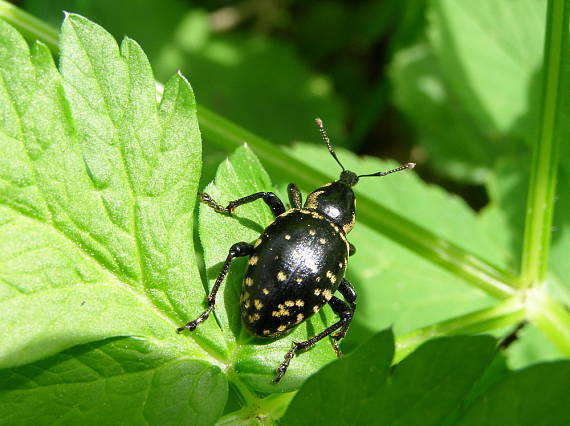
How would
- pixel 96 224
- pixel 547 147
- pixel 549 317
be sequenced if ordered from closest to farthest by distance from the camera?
pixel 96 224
pixel 547 147
pixel 549 317

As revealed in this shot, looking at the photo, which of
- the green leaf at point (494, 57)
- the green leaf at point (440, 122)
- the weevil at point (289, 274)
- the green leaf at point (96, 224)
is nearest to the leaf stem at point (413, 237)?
the weevil at point (289, 274)

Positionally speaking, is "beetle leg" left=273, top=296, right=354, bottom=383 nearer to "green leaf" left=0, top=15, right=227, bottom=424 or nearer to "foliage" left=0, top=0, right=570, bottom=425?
"foliage" left=0, top=0, right=570, bottom=425

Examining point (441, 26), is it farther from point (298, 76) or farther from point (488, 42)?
point (298, 76)

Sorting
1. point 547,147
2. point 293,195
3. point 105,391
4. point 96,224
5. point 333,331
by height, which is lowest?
point 105,391

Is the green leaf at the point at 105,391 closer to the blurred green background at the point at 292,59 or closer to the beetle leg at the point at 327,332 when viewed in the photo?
the beetle leg at the point at 327,332

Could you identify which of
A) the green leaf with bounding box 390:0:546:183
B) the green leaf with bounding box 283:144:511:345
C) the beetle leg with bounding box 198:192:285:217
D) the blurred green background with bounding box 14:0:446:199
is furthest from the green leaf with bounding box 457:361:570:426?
the blurred green background with bounding box 14:0:446:199

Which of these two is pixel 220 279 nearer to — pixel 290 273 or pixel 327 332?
pixel 290 273

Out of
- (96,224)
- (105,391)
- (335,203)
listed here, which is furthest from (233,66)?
(105,391)
